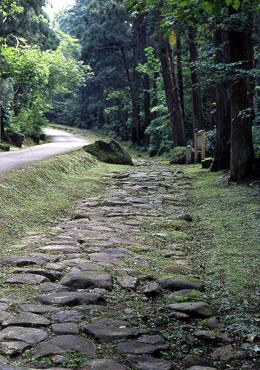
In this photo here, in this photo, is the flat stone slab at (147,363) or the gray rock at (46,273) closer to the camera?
the flat stone slab at (147,363)

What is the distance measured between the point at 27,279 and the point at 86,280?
23.6 inches

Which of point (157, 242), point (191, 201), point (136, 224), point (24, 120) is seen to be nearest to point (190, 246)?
point (157, 242)

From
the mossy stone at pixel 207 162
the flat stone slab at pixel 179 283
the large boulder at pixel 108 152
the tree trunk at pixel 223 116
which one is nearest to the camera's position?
the flat stone slab at pixel 179 283

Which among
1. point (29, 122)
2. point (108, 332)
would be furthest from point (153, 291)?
point (29, 122)

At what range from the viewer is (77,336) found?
272 cm

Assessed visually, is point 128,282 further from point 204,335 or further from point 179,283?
point 204,335

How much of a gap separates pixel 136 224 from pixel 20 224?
189 cm

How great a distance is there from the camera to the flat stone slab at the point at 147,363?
2.39 metres

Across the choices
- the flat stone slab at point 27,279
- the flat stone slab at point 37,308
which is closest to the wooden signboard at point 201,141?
the flat stone slab at point 27,279

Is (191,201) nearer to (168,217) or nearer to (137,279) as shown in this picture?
(168,217)

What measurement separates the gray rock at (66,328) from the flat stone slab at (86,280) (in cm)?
80

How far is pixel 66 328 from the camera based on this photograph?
9.27 ft

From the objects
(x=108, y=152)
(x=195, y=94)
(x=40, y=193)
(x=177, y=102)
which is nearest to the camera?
(x=40, y=193)

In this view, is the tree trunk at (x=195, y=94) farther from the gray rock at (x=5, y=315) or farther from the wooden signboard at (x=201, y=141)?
the gray rock at (x=5, y=315)
